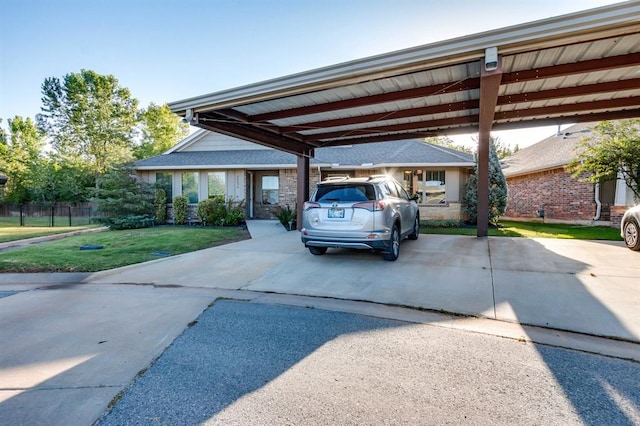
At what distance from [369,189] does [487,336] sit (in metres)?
3.63

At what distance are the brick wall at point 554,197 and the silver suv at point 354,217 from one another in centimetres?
1099

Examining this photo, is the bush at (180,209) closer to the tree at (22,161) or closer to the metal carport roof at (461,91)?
the metal carport roof at (461,91)

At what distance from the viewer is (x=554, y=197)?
15.0m

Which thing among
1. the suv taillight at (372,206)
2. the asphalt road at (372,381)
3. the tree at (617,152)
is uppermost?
the tree at (617,152)

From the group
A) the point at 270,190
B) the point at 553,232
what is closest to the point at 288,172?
the point at 270,190

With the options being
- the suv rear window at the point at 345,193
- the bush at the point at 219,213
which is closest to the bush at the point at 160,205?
the bush at the point at 219,213

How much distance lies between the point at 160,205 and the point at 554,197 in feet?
60.1

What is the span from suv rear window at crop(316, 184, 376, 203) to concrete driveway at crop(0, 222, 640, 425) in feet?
4.30

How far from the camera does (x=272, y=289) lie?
17.4 ft

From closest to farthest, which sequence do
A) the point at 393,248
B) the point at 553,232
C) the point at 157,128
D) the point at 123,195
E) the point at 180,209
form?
the point at 393,248, the point at 553,232, the point at 123,195, the point at 180,209, the point at 157,128

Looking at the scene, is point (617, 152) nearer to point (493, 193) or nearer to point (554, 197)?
point (493, 193)

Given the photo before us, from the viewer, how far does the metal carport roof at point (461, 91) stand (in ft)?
A: 16.1

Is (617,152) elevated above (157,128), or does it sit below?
below

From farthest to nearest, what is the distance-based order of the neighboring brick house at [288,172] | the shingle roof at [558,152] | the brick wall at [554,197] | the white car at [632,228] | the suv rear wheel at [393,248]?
the neighboring brick house at [288,172] < the shingle roof at [558,152] < the brick wall at [554,197] < the white car at [632,228] < the suv rear wheel at [393,248]
